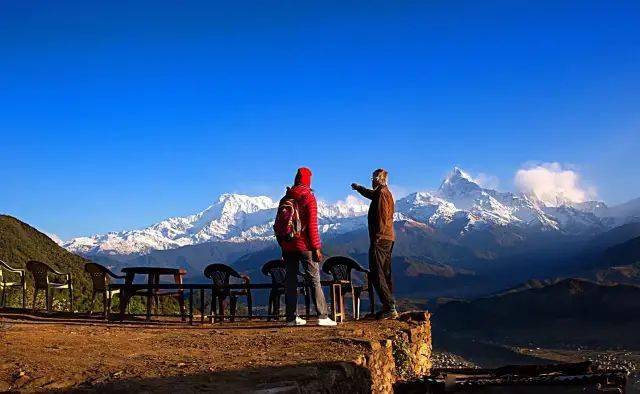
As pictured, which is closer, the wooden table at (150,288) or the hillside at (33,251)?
the wooden table at (150,288)

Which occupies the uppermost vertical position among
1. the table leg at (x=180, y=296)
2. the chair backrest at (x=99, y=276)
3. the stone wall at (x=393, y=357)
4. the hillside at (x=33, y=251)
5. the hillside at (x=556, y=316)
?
the hillside at (x=33, y=251)

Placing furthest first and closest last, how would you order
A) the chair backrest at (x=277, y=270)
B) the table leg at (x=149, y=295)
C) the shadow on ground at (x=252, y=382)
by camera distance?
the chair backrest at (x=277, y=270) → the table leg at (x=149, y=295) → the shadow on ground at (x=252, y=382)

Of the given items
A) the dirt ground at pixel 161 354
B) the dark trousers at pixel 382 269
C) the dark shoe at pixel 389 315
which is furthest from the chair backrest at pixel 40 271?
the dark shoe at pixel 389 315

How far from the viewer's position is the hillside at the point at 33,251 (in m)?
35.3

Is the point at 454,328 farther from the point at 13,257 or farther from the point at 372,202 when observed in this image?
the point at 372,202

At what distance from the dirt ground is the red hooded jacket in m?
1.37

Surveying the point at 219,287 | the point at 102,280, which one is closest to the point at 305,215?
the point at 219,287

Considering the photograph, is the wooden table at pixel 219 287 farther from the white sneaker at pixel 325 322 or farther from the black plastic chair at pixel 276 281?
the black plastic chair at pixel 276 281

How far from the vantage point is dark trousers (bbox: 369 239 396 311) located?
1176 cm

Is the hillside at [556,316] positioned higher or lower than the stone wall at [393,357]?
lower

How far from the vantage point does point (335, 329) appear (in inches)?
396

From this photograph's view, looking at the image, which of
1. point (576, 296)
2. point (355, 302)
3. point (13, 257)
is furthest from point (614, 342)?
point (355, 302)

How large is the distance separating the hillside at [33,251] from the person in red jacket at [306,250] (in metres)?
24.4

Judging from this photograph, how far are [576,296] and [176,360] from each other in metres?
150
